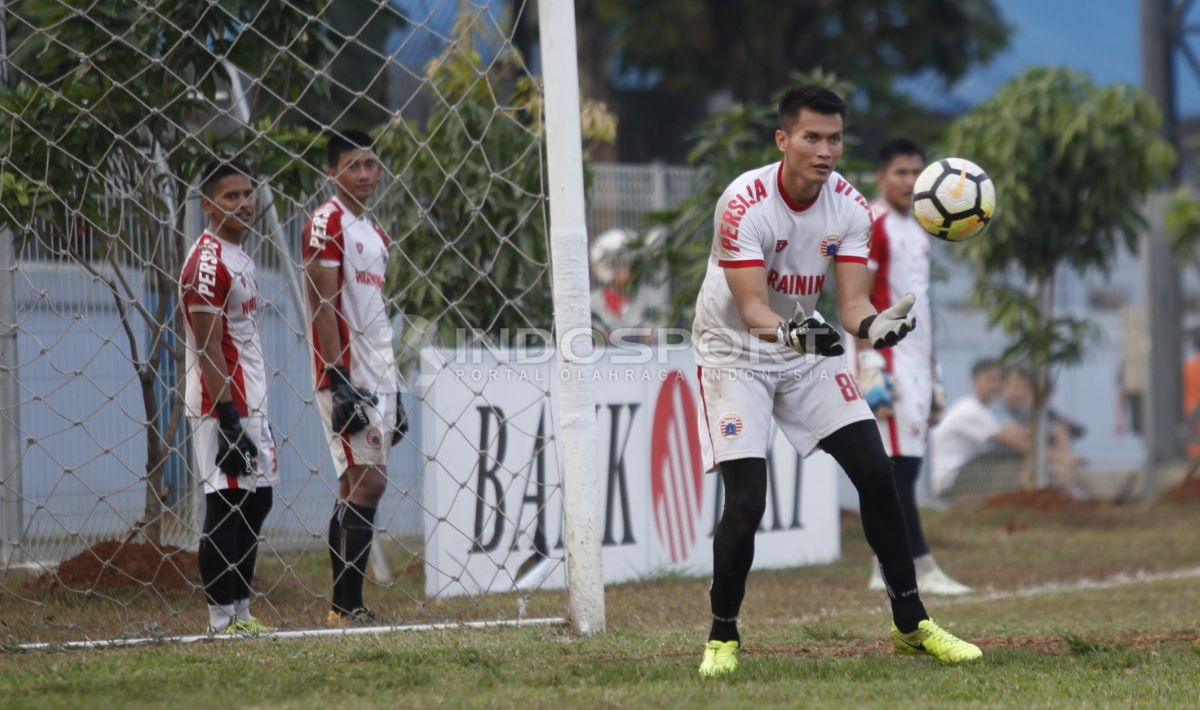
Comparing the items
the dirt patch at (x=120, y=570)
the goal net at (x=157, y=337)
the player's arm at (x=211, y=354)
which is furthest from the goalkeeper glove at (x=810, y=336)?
the dirt patch at (x=120, y=570)

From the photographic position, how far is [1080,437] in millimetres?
17297

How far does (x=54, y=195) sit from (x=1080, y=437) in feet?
42.6

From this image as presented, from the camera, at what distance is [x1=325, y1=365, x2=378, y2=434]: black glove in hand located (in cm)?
686

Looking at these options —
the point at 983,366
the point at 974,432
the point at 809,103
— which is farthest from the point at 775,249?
the point at 983,366

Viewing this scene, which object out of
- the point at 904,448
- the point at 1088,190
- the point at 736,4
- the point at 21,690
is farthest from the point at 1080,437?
the point at 21,690

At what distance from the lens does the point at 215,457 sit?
6.68m

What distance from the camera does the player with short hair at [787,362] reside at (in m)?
5.54

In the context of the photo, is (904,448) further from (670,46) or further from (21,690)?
(670,46)

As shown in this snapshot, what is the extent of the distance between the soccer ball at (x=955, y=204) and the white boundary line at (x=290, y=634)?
7.48ft

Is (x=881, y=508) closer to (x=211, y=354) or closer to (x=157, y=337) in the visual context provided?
(x=211, y=354)

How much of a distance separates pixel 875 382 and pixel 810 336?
357 centimetres

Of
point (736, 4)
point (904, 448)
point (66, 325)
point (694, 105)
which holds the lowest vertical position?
point (904, 448)

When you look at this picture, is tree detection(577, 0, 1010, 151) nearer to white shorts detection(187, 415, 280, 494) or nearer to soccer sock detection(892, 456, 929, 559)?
soccer sock detection(892, 456, 929, 559)

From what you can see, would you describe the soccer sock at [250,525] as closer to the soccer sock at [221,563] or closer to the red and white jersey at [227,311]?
the soccer sock at [221,563]
